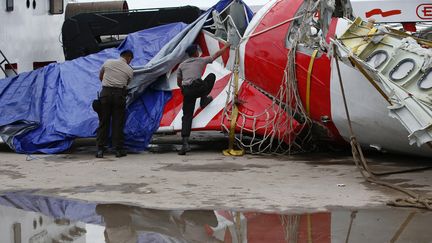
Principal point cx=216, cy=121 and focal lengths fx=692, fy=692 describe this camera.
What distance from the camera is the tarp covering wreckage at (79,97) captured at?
34.0 ft

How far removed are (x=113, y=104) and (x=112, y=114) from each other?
0.58ft

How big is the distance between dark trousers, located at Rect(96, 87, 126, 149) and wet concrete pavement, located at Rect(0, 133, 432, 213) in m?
0.28

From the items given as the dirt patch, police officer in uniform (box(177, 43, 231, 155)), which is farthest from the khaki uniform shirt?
the dirt patch

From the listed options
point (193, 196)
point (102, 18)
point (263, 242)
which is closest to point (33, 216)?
point (193, 196)

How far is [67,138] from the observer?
10375 millimetres

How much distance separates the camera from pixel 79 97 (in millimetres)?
10695

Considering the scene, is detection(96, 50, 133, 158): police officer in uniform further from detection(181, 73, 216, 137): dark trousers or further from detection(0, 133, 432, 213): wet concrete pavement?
detection(181, 73, 216, 137): dark trousers

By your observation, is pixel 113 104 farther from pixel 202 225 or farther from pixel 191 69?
pixel 202 225

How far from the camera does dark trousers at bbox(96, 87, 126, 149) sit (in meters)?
9.86

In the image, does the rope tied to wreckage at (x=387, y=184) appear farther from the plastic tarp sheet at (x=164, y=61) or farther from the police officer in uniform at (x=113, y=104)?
the police officer in uniform at (x=113, y=104)

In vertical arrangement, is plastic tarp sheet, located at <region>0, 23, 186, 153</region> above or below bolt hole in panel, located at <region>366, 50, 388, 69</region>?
below

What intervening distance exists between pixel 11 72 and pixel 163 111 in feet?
10.6

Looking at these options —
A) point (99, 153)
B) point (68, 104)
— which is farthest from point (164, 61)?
point (99, 153)

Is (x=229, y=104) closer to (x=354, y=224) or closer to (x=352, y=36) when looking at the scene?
(x=352, y=36)
